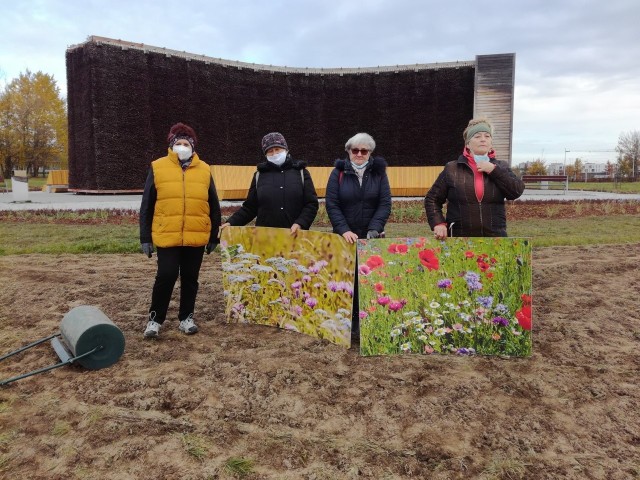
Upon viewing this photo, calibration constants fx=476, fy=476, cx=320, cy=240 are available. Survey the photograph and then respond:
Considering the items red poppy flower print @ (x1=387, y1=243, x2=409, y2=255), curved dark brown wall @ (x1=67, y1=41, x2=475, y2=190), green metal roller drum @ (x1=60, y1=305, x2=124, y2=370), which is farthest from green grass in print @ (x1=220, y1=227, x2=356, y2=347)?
curved dark brown wall @ (x1=67, y1=41, x2=475, y2=190)

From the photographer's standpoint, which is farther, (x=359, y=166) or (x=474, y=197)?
(x=359, y=166)

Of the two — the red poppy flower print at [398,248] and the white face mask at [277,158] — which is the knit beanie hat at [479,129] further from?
the white face mask at [277,158]

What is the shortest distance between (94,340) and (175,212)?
108 cm

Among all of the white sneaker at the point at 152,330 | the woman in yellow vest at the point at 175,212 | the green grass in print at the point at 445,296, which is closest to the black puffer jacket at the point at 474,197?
Answer: the green grass in print at the point at 445,296

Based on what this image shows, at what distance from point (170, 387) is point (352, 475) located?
1.35 metres

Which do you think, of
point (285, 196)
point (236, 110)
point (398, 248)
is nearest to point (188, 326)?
point (285, 196)

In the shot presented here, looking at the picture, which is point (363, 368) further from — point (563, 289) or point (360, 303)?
point (563, 289)

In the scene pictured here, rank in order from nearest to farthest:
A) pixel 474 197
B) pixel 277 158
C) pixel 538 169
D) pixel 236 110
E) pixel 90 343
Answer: pixel 90 343, pixel 474 197, pixel 277 158, pixel 236 110, pixel 538 169

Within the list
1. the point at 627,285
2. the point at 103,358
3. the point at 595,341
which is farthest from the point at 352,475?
the point at 627,285

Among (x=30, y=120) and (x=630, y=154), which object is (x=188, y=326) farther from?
(x=630, y=154)

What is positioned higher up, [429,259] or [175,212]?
[175,212]

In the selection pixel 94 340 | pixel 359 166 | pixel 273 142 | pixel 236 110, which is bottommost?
pixel 94 340

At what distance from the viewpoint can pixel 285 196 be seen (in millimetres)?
3986

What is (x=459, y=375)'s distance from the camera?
122 inches
